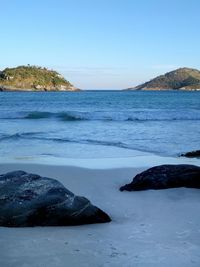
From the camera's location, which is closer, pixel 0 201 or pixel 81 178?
pixel 0 201

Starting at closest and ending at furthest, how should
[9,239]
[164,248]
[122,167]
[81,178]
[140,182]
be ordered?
[164,248]
[9,239]
[140,182]
[81,178]
[122,167]

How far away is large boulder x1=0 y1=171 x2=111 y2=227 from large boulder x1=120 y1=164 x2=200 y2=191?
240 centimetres

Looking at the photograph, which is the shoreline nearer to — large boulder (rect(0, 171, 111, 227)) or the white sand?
the white sand

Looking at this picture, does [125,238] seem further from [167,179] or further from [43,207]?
[167,179]

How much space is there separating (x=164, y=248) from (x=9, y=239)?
196 cm

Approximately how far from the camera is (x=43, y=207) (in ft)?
23.3

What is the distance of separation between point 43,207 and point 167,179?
131 inches

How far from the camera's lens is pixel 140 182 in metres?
9.68

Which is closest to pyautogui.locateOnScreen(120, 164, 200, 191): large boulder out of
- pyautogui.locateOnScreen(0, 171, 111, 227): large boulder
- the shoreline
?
pyautogui.locateOnScreen(0, 171, 111, 227): large boulder

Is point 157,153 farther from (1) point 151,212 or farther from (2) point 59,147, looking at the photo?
(1) point 151,212

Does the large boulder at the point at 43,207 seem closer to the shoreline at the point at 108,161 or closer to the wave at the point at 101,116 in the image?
the shoreline at the point at 108,161

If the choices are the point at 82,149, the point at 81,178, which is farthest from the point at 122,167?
the point at 82,149

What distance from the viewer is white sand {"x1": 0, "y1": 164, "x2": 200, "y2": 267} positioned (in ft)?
17.9

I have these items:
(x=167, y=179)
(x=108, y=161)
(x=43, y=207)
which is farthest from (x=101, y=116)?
(x=43, y=207)
